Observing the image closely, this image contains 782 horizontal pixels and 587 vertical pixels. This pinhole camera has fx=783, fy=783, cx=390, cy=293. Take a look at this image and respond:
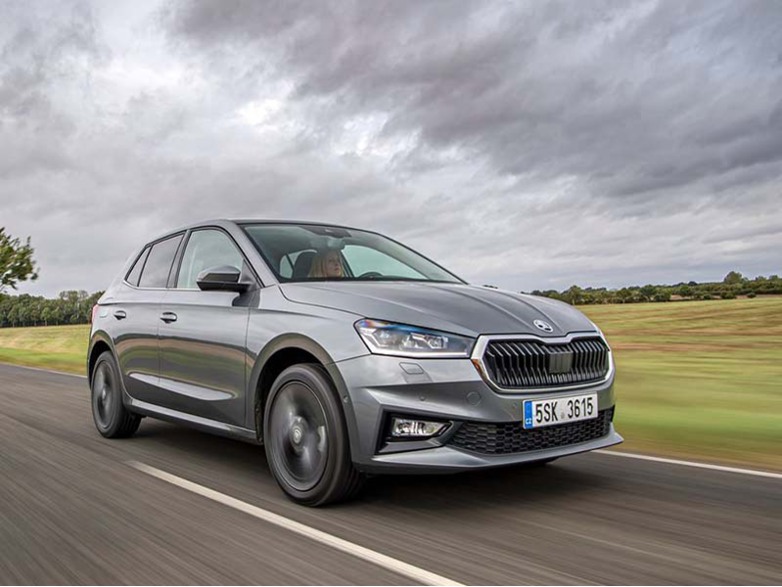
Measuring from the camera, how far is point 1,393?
10984 millimetres

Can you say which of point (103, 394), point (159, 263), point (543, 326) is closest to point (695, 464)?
point (543, 326)

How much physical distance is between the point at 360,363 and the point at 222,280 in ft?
4.12

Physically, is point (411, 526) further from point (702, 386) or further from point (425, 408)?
point (702, 386)

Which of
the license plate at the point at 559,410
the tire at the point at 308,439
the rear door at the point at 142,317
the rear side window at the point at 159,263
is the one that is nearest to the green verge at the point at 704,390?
the license plate at the point at 559,410

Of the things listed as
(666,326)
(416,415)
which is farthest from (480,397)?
(666,326)

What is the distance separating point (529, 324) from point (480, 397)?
0.57 metres

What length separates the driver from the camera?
497cm

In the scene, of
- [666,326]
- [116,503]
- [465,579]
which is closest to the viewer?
[465,579]

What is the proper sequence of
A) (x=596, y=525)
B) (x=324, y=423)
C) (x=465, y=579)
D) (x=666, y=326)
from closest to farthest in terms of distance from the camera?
(x=465, y=579) < (x=596, y=525) < (x=324, y=423) < (x=666, y=326)

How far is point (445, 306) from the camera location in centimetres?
416

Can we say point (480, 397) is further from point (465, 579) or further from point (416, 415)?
point (465, 579)

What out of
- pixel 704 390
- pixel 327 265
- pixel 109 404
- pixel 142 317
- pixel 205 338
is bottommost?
pixel 704 390

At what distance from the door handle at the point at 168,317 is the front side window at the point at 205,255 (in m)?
0.22

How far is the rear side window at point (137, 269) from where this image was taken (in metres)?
6.64
